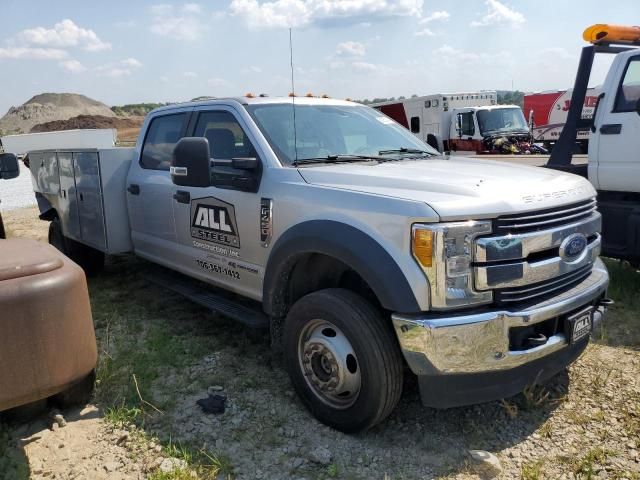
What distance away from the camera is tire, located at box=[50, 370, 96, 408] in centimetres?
327

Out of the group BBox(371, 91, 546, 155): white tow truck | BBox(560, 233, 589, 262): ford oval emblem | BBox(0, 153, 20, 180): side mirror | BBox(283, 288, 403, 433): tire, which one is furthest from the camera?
BBox(371, 91, 546, 155): white tow truck

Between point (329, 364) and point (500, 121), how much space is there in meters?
18.9

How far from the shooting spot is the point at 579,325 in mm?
2945

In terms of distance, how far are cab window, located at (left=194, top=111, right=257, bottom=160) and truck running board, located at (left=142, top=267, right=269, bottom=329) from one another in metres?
1.07

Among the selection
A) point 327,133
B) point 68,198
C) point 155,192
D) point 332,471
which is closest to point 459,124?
point 68,198

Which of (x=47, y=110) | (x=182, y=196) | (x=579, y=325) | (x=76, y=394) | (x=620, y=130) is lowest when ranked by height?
(x=76, y=394)

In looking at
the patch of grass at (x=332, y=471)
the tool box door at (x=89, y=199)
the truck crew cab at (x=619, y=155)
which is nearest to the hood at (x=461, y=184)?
the patch of grass at (x=332, y=471)

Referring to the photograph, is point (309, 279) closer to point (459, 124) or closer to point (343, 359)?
point (343, 359)

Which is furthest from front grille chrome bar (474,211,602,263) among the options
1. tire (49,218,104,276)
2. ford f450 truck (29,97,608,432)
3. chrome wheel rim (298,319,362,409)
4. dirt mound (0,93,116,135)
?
dirt mound (0,93,116,135)

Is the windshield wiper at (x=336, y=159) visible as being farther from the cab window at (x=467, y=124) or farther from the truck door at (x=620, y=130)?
the cab window at (x=467, y=124)

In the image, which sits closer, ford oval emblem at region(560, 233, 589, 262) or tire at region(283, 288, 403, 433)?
tire at region(283, 288, 403, 433)

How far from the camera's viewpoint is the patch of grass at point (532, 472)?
2.65 metres

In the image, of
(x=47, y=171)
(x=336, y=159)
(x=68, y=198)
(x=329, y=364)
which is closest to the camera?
(x=329, y=364)

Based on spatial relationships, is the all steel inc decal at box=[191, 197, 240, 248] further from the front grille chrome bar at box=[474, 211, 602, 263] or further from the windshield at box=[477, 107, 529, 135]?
the windshield at box=[477, 107, 529, 135]
